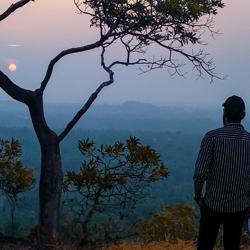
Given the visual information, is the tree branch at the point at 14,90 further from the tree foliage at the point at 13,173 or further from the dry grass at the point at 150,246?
the dry grass at the point at 150,246

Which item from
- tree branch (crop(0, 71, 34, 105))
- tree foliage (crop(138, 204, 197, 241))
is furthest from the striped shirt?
tree branch (crop(0, 71, 34, 105))

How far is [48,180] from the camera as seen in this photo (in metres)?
6.29

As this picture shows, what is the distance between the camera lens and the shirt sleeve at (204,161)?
13.3ft

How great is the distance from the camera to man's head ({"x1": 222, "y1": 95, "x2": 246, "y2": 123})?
13.5 ft

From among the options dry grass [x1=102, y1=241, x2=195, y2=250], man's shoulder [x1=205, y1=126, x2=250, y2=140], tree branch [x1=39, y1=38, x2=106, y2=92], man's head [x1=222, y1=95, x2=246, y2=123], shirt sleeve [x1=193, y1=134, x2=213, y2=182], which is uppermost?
tree branch [x1=39, y1=38, x2=106, y2=92]

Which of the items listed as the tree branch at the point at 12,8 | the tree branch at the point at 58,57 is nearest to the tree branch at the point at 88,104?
the tree branch at the point at 58,57

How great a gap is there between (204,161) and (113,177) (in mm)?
2169

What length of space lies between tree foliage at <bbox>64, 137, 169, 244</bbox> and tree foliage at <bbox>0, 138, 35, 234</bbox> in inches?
55.8

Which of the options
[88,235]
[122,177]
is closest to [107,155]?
[122,177]

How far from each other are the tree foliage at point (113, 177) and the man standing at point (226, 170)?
205 cm

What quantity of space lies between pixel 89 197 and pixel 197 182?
222 centimetres

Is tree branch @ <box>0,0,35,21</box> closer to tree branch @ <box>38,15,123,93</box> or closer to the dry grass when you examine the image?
tree branch @ <box>38,15,123,93</box>

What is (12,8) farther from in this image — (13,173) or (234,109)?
(234,109)

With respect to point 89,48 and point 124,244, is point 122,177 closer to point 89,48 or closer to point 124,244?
point 124,244
